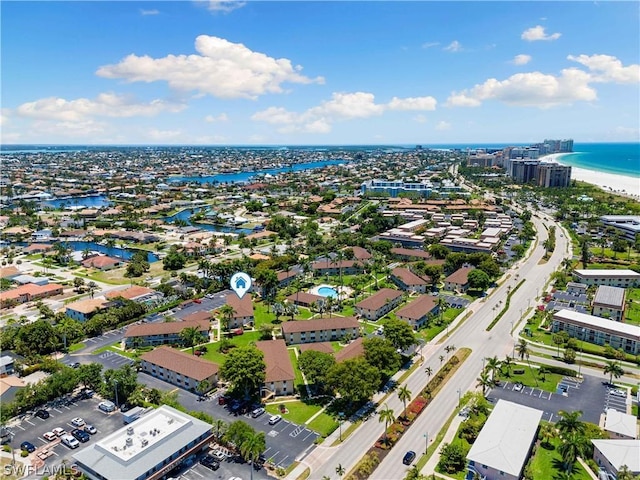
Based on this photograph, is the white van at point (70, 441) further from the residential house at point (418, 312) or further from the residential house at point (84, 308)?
the residential house at point (418, 312)

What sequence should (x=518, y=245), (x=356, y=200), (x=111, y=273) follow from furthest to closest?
(x=356, y=200), (x=518, y=245), (x=111, y=273)

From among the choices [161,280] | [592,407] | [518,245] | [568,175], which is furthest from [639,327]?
[568,175]

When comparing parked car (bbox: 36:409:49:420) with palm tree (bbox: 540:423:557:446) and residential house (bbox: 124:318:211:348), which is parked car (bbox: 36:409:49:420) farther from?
palm tree (bbox: 540:423:557:446)

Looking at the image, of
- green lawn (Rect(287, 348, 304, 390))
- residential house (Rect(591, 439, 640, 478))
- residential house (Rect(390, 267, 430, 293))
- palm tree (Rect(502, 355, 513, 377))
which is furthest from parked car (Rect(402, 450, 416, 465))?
residential house (Rect(390, 267, 430, 293))

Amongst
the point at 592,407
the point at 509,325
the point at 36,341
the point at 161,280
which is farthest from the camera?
the point at 161,280

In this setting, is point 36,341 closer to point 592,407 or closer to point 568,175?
point 592,407

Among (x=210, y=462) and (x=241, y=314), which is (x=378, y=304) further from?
(x=210, y=462)

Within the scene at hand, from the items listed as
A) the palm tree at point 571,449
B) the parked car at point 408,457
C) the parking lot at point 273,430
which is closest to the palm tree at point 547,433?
the palm tree at point 571,449

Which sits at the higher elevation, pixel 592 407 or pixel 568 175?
pixel 568 175
